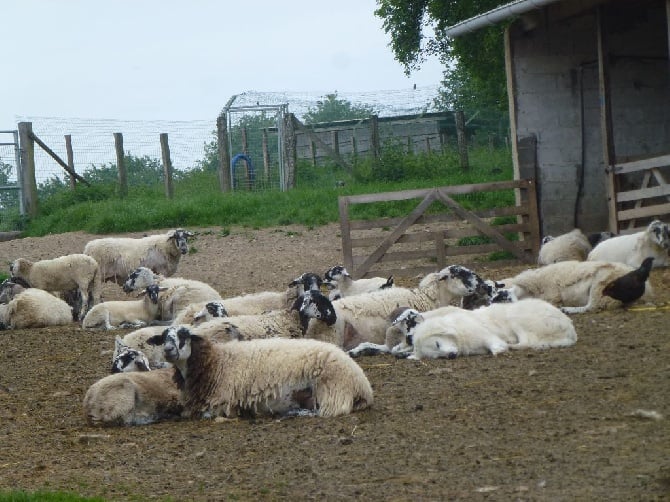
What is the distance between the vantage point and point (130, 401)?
840cm

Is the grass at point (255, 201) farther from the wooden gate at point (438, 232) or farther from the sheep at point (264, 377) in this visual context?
the sheep at point (264, 377)

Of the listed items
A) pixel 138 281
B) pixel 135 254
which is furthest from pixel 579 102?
pixel 138 281

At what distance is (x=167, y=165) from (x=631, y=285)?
1854 cm

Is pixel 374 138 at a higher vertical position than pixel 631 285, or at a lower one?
higher

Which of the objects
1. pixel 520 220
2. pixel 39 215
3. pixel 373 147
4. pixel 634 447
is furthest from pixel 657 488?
pixel 373 147

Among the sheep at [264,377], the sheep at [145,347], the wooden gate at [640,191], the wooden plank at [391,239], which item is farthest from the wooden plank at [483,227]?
the sheep at [264,377]

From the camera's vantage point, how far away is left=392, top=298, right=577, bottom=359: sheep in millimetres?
9938

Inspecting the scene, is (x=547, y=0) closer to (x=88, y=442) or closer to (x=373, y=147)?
(x=88, y=442)

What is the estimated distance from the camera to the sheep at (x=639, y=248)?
14492 millimetres

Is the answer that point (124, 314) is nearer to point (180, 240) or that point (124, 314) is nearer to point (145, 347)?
point (145, 347)

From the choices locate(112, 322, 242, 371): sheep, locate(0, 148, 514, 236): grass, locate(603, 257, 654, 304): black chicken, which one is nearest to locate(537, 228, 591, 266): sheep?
locate(603, 257, 654, 304): black chicken

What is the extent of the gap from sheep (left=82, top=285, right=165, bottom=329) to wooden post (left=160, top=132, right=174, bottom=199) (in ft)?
47.8

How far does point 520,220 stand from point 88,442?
11.9 metres

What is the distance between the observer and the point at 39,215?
2680cm
